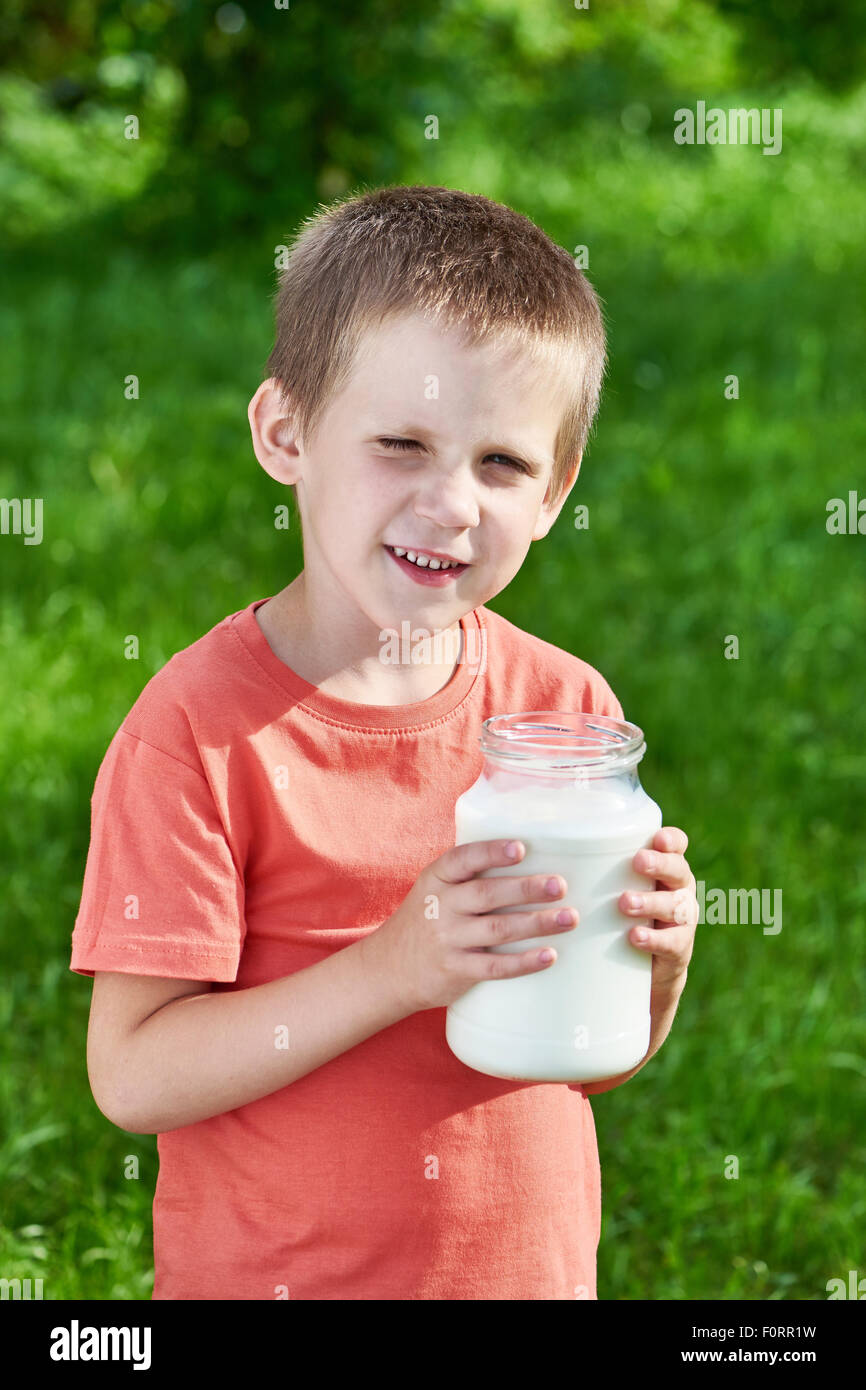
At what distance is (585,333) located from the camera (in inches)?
62.2

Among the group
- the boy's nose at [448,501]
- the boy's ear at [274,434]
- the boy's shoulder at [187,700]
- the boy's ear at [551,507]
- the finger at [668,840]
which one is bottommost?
the finger at [668,840]

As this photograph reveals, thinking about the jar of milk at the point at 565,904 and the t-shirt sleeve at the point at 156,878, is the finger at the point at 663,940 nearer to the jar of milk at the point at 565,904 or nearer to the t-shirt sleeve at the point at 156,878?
the jar of milk at the point at 565,904

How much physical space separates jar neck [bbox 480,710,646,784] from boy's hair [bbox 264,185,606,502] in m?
0.25

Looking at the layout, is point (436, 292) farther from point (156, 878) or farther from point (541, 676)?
point (156, 878)

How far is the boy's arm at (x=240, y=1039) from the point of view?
4.81 feet

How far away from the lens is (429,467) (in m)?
1.44

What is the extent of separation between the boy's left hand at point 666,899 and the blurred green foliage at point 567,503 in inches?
50.5

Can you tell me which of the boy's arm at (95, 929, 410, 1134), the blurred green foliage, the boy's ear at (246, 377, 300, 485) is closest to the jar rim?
the boy's arm at (95, 929, 410, 1134)

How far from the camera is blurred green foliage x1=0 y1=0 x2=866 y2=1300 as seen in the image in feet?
9.16

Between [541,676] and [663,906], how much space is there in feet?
1.32

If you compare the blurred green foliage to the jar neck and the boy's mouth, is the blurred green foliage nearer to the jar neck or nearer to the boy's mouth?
the jar neck

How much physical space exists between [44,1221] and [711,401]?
437 cm

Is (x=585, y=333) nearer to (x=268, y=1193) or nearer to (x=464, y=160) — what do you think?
(x=268, y=1193)

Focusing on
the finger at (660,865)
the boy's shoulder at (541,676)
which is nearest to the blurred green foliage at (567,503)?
the boy's shoulder at (541,676)
